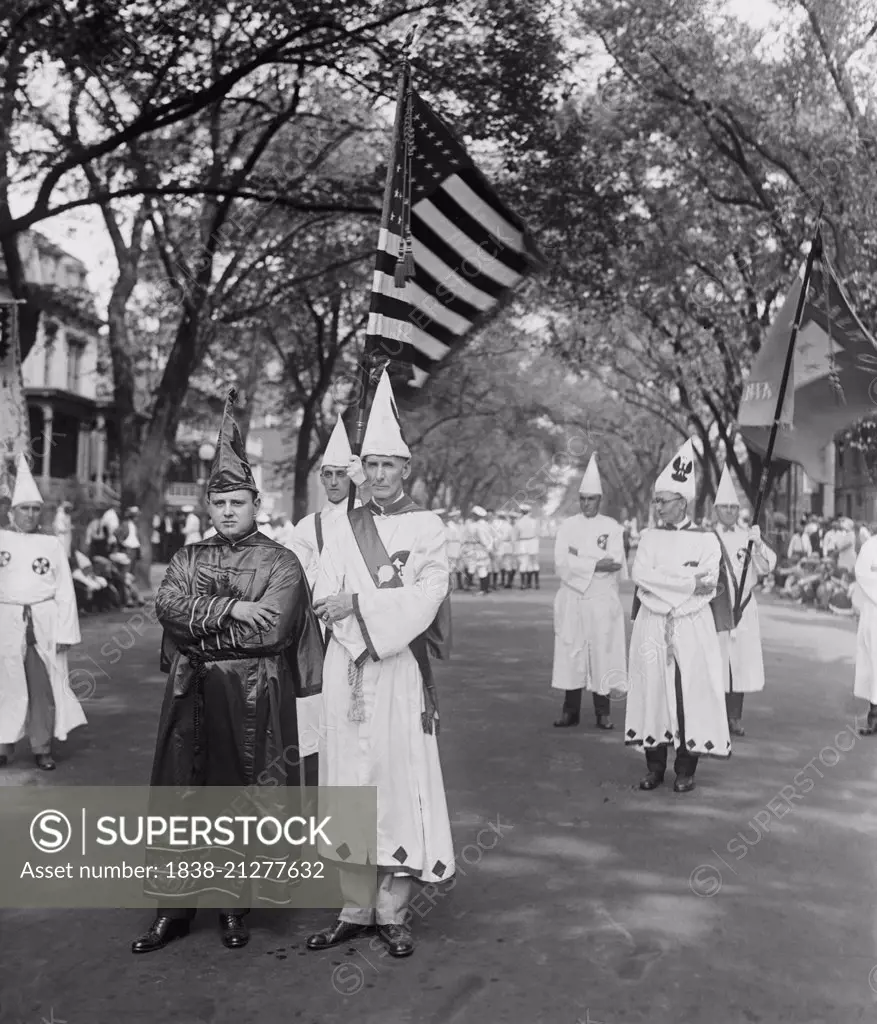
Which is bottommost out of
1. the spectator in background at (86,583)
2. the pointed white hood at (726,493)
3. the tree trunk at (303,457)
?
the spectator in background at (86,583)

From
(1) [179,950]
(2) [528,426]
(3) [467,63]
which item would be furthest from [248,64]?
(2) [528,426]

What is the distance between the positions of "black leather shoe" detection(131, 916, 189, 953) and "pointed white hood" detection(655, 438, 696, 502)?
4257 millimetres

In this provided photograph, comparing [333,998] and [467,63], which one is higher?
[467,63]

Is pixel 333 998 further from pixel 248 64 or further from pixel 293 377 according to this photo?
pixel 293 377

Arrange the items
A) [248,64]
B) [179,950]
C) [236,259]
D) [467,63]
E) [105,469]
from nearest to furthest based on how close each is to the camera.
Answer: [179,950]
[248,64]
[467,63]
[236,259]
[105,469]

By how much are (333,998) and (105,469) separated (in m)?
46.7

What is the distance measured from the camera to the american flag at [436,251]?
20.5 feet

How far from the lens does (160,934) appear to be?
464 cm

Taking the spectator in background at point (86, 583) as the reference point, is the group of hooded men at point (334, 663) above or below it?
above

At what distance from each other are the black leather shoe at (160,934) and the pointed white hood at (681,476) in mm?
4257

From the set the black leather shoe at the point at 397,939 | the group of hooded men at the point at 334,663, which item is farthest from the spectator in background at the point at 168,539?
the black leather shoe at the point at 397,939

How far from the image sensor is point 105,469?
48812 mm

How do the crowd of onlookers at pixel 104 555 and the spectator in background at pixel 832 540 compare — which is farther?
the spectator in background at pixel 832 540

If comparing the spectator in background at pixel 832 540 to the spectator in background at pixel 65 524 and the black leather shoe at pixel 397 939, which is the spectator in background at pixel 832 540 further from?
the black leather shoe at pixel 397 939
